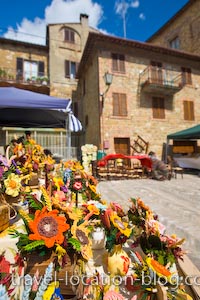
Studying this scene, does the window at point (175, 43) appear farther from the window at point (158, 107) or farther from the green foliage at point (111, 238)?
the green foliage at point (111, 238)

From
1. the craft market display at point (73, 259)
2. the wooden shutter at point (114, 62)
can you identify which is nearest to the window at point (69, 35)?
the wooden shutter at point (114, 62)

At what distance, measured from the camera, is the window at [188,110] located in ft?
47.4

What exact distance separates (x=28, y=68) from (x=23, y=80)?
2688 mm

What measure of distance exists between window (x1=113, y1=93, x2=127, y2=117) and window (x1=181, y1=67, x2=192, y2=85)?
557cm

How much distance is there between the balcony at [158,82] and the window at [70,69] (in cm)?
670

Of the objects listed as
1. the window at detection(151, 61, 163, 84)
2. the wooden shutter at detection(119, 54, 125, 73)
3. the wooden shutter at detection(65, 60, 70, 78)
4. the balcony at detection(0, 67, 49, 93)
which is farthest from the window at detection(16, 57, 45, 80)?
the window at detection(151, 61, 163, 84)

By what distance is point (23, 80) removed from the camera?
47.6 feet

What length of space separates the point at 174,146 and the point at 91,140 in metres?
6.24

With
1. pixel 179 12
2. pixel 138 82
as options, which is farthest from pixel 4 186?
pixel 179 12

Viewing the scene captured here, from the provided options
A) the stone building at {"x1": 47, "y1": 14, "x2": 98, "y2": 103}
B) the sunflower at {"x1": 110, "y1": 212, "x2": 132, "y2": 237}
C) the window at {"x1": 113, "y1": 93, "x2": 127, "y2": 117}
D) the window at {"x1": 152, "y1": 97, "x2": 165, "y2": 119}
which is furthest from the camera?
the stone building at {"x1": 47, "y1": 14, "x2": 98, "y2": 103}

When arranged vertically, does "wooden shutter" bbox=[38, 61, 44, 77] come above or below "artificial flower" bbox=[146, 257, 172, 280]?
above

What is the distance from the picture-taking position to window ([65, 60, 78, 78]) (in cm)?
1664

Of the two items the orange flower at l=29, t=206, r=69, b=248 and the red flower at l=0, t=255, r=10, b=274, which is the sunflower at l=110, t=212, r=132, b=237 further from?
the red flower at l=0, t=255, r=10, b=274

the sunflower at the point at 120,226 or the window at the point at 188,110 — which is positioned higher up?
the window at the point at 188,110
